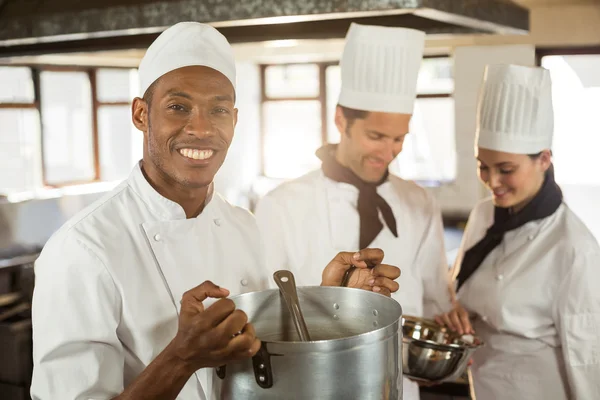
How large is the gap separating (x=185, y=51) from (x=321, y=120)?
21.9ft

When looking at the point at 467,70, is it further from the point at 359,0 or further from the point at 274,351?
the point at 274,351

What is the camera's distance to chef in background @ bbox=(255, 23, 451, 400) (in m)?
2.10

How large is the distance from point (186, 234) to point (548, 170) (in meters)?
1.43

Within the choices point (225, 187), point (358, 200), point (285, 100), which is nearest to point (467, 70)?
point (285, 100)

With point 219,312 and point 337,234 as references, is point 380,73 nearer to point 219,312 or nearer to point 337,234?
point 337,234

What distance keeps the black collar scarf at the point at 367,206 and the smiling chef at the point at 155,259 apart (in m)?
0.82

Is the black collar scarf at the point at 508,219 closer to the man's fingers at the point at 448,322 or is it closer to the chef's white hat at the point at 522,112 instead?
the chef's white hat at the point at 522,112

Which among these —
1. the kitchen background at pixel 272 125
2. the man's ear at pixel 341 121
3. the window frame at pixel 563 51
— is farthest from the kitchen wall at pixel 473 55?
the man's ear at pixel 341 121

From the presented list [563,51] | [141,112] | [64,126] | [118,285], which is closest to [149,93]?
[141,112]

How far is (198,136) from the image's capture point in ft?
3.98

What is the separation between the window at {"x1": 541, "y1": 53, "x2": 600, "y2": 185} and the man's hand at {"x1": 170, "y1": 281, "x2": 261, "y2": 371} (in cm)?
559

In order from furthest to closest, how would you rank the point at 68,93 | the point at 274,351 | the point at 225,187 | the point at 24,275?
the point at 225,187 → the point at 68,93 → the point at 24,275 → the point at 274,351

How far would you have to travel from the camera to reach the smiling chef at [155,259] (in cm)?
107

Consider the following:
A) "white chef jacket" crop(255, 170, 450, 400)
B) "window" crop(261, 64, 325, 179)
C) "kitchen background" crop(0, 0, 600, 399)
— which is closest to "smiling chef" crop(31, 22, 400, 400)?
"white chef jacket" crop(255, 170, 450, 400)
